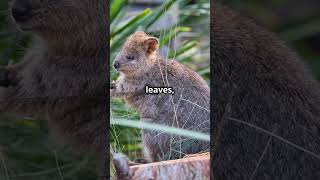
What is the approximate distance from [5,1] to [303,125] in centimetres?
136

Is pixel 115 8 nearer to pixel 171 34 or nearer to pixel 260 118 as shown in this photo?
pixel 171 34

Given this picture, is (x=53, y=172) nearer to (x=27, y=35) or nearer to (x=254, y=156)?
(x=27, y=35)

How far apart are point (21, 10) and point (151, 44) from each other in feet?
1.80

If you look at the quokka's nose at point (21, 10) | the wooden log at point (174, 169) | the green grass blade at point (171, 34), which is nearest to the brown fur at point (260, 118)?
the wooden log at point (174, 169)

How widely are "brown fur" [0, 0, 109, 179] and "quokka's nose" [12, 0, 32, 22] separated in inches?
1.0

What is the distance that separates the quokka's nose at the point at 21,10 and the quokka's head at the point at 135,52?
41cm

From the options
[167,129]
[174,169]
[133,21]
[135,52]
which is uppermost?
[133,21]

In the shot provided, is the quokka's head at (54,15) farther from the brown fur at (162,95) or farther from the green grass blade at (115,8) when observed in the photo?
the brown fur at (162,95)

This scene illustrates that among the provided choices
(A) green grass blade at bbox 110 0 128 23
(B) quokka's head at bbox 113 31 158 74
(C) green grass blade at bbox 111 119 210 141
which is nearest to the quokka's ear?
(B) quokka's head at bbox 113 31 158 74

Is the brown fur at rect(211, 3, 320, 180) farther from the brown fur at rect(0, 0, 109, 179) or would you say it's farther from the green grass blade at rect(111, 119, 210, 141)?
the brown fur at rect(0, 0, 109, 179)

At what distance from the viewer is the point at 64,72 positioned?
2.22m

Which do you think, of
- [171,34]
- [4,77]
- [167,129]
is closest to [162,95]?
[167,129]

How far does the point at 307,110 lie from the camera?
2.29 metres

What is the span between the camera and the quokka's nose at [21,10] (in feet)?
7.12
